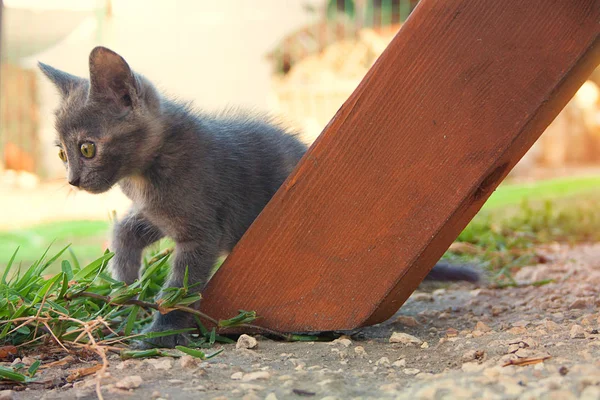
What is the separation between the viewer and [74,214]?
27.3ft

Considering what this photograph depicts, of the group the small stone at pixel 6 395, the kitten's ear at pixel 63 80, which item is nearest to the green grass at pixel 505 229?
the kitten's ear at pixel 63 80

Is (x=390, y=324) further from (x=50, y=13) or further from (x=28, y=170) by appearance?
(x=28, y=170)

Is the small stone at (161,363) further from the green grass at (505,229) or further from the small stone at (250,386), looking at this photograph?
the green grass at (505,229)

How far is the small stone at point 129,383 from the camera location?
1.71m

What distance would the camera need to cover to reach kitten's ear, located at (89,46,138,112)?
229 cm

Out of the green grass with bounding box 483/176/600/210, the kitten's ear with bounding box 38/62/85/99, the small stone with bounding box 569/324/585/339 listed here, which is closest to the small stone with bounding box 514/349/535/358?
the small stone with bounding box 569/324/585/339

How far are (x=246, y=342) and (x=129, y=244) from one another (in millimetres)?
844

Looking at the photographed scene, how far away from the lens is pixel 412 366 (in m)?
1.93

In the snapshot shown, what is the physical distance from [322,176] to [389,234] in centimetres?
28

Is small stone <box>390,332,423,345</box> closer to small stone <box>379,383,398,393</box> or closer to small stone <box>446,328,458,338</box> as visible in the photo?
small stone <box>446,328,458,338</box>

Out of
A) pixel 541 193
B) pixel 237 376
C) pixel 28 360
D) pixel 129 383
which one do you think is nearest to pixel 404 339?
pixel 237 376

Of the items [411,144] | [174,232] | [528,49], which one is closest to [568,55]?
[528,49]

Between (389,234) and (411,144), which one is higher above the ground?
(411,144)

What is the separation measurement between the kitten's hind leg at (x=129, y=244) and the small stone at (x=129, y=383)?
0.98 meters
